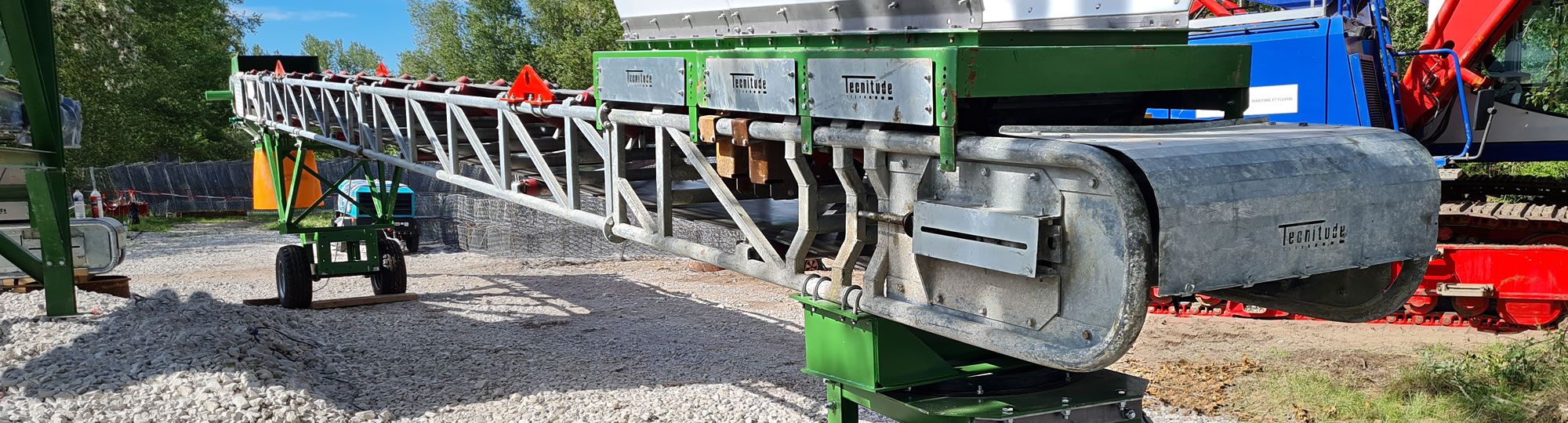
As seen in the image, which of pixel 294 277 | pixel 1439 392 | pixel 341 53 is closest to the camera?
pixel 1439 392

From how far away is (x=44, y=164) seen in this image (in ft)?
28.1

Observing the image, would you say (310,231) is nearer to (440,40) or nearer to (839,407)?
(839,407)

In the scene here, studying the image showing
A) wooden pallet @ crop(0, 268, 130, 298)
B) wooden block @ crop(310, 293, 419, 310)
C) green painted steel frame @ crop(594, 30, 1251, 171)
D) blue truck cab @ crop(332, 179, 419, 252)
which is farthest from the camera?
blue truck cab @ crop(332, 179, 419, 252)

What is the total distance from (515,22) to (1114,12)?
143 ft

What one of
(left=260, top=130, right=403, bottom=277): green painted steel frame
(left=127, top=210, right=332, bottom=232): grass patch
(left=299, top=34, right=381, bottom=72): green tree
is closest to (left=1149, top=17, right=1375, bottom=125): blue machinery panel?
(left=260, top=130, right=403, bottom=277): green painted steel frame

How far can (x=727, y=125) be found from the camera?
15.1ft

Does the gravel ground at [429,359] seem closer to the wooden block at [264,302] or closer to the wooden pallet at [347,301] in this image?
the wooden pallet at [347,301]

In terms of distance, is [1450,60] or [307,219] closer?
[1450,60]

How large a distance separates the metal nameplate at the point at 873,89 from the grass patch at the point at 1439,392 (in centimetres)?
498

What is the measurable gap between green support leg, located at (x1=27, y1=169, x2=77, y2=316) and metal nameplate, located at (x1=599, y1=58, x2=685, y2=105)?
17.0 feet

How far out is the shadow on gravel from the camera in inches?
317

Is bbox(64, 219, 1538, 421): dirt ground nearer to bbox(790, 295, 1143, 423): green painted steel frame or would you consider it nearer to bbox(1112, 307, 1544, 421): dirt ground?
bbox(1112, 307, 1544, 421): dirt ground

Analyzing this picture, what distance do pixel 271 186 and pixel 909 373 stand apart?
38.1 ft

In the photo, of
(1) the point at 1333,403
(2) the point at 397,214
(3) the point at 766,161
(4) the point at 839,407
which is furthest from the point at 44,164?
(2) the point at 397,214
